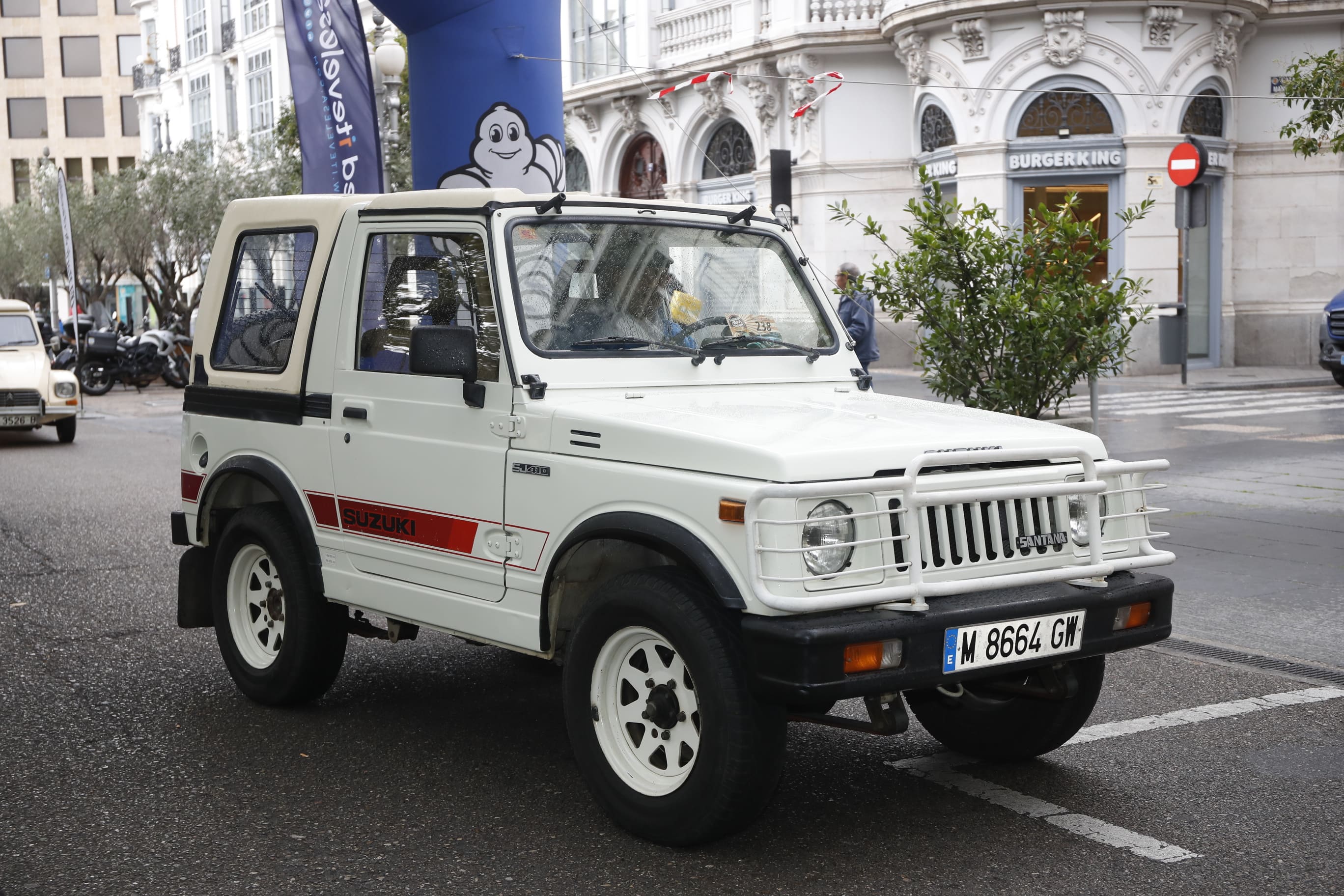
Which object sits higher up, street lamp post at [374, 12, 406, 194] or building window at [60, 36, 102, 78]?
building window at [60, 36, 102, 78]

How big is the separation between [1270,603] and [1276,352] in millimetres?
21516

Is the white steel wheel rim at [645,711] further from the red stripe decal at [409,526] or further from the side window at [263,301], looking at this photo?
the side window at [263,301]

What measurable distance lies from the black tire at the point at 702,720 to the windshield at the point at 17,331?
1707 centimetres

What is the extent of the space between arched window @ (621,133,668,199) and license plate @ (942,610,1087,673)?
29.4 metres

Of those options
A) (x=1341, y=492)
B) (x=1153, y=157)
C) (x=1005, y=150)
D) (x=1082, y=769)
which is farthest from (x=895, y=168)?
(x=1082, y=769)

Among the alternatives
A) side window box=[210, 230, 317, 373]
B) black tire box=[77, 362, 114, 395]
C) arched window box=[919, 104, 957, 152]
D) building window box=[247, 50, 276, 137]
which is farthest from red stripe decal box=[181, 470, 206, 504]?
building window box=[247, 50, 276, 137]

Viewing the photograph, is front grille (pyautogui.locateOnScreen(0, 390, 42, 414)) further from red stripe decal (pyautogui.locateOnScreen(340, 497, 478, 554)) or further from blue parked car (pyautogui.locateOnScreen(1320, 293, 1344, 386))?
blue parked car (pyautogui.locateOnScreen(1320, 293, 1344, 386))

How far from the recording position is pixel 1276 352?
2777 cm

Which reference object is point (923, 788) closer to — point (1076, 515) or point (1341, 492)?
point (1076, 515)

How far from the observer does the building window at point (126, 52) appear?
286 ft

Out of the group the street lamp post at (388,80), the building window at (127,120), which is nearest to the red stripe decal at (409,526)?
the street lamp post at (388,80)

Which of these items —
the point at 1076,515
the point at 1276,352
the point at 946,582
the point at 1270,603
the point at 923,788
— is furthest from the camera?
the point at 1276,352

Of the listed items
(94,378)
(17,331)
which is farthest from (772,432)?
(94,378)

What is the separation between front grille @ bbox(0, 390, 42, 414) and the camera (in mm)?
18484
